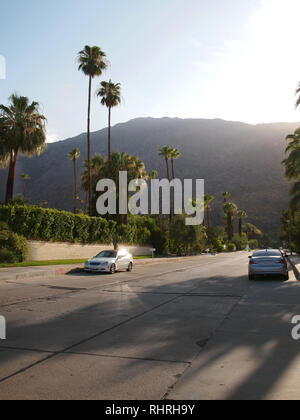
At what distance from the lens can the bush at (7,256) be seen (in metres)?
24.5

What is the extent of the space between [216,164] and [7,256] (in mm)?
134836

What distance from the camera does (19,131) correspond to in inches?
1337

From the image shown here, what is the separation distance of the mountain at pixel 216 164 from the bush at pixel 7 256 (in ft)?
353

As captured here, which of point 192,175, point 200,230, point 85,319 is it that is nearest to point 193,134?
point 192,175

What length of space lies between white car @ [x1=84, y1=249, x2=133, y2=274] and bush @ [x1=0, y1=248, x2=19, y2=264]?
495 centimetres

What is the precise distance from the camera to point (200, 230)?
202 ft

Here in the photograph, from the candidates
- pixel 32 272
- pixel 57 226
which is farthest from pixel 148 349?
pixel 57 226

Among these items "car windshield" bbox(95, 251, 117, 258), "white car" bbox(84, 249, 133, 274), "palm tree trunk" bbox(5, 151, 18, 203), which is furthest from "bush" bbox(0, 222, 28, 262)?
"palm tree trunk" bbox(5, 151, 18, 203)

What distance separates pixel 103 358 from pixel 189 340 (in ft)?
5.92

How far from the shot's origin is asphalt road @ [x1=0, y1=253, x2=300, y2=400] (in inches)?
182

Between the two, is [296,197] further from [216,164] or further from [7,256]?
[216,164]
